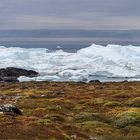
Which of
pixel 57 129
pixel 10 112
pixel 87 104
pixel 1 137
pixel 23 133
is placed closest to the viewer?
pixel 1 137

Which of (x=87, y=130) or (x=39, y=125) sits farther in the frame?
(x=87, y=130)

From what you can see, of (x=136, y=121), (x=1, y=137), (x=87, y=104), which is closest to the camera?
(x=1, y=137)

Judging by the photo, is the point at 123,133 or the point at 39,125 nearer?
the point at 39,125

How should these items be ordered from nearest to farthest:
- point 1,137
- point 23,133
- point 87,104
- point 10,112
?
point 1,137 → point 23,133 → point 10,112 → point 87,104

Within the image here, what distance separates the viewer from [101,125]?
50312 millimetres

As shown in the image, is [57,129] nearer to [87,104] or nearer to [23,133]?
[23,133]

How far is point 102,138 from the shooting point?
4297 cm

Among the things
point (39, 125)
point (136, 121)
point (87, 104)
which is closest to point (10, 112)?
point (39, 125)

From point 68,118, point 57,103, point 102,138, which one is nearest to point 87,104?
point 57,103

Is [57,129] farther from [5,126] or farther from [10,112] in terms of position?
[10,112]

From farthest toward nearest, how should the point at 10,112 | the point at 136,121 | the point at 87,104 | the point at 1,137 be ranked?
the point at 87,104 → the point at 136,121 → the point at 10,112 → the point at 1,137

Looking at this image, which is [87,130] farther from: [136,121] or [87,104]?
[87,104]

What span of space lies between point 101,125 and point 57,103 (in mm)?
25311

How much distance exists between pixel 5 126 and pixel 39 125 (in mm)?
3721
